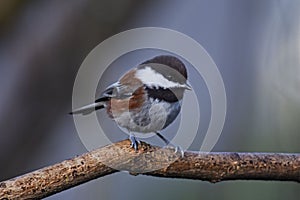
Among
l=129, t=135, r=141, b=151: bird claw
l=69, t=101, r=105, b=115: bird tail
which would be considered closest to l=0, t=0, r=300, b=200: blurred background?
l=69, t=101, r=105, b=115: bird tail

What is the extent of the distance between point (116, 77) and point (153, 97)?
484 mm

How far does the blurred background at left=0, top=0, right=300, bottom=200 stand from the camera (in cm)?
120

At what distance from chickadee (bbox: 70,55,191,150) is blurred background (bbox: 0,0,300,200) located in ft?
1.06

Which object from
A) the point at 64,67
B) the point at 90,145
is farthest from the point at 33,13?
the point at 90,145

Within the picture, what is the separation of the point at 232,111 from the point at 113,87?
0.61m

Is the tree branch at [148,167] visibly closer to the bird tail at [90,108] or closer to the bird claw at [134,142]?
the bird claw at [134,142]

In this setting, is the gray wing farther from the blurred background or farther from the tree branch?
the blurred background

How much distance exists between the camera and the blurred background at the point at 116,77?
1.20m

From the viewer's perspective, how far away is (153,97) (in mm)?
910

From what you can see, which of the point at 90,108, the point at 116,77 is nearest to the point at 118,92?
the point at 90,108

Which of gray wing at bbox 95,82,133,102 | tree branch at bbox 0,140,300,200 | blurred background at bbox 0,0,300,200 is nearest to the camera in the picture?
tree branch at bbox 0,140,300,200

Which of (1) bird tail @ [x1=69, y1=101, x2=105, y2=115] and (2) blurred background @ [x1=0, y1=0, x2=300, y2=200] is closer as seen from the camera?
(1) bird tail @ [x1=69, y1=101, x2=105, y2=115]

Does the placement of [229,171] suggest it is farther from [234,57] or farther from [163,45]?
[234,57]

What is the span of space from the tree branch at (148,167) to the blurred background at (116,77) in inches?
15.3
